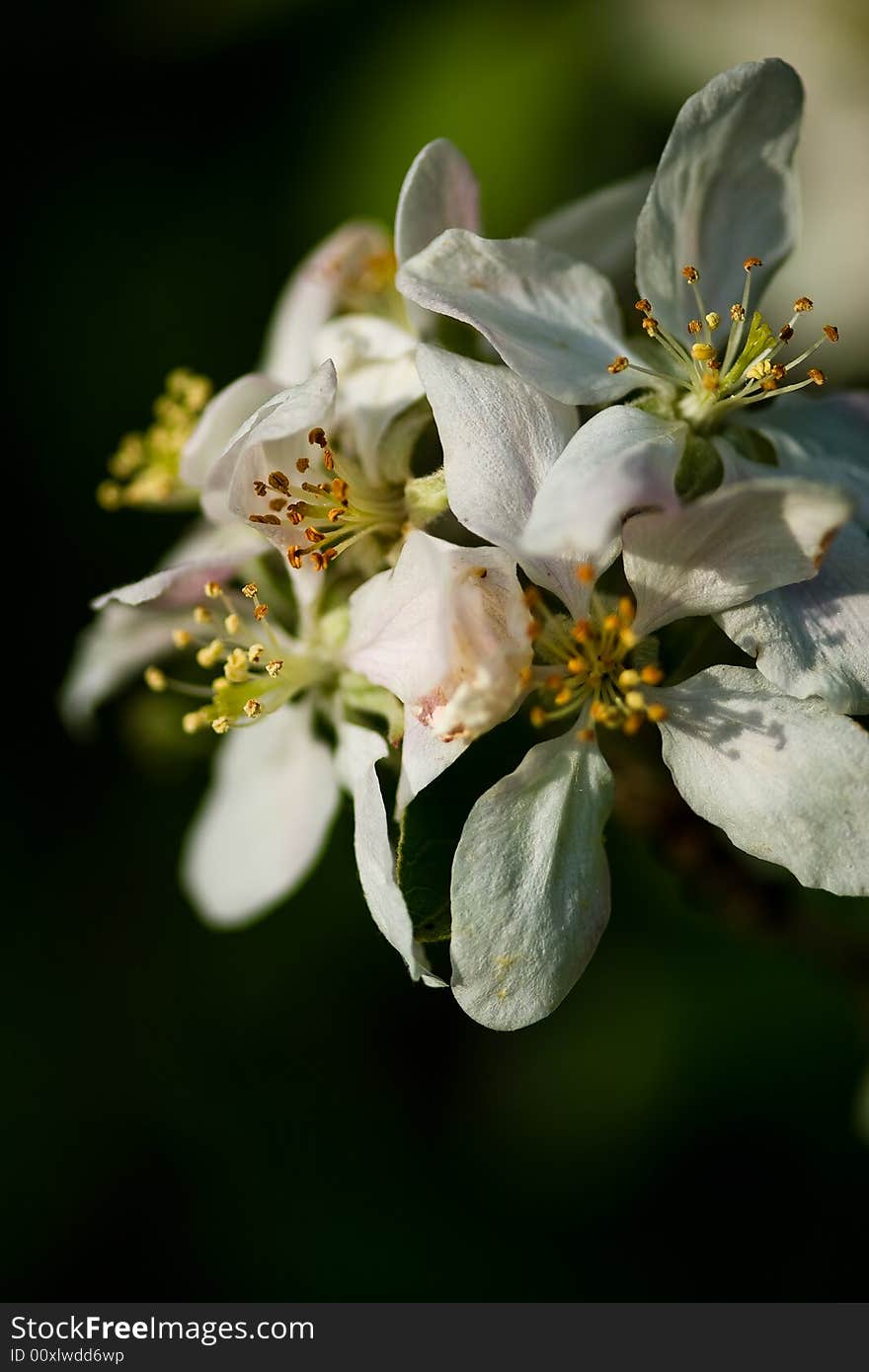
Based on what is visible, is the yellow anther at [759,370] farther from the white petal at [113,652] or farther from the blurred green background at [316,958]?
the blurred green background at [316,958]

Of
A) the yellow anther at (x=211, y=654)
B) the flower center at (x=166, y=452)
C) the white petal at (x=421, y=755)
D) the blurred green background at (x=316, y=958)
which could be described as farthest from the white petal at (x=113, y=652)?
the white petal at (x=421, y=755)

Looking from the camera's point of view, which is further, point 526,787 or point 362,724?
point 362,724

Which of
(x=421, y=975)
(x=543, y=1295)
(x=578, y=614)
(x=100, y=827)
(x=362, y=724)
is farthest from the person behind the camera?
(x=100, y=827)

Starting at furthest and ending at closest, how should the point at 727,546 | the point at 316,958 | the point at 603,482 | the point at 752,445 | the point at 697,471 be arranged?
the point at 316,958 → the point at 752,445 → the point at 697,471 → the point at 727,546 → the point at 603,482

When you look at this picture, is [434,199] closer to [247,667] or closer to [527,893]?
[247,667]

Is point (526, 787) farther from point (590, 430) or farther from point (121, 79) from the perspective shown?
point (121, 79)

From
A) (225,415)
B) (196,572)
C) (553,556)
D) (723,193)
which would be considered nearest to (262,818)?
(196,572)

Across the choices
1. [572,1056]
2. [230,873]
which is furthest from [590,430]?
[572,1056]
